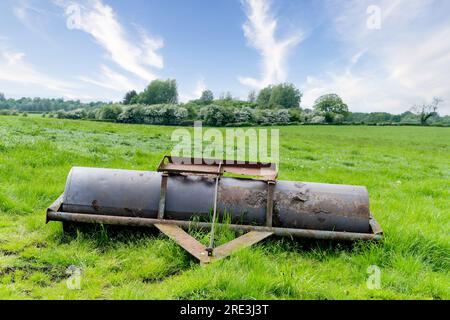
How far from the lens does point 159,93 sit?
9262 cm

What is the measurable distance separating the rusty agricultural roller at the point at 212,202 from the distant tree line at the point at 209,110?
167 feet

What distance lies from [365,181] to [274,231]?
6547 millimetres

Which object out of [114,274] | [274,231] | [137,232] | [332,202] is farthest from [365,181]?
[114,274]

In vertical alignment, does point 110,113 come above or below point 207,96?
below

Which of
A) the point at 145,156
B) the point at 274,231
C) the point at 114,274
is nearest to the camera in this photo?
the point at 114,274

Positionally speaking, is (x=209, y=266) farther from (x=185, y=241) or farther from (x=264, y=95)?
(x=264, y=95)

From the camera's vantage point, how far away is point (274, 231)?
4.11 meters

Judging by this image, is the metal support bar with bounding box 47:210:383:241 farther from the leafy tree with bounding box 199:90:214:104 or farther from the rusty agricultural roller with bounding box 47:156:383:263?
the leafy tree with bounding box 199:90:214:104

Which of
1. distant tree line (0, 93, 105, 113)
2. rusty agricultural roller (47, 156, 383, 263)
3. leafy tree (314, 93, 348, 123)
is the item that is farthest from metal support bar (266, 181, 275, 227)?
leafy tree (314, 93, 348, 123)

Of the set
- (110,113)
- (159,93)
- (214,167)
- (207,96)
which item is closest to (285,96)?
(207,96)

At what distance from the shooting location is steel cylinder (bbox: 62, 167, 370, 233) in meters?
4.32

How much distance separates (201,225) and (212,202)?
1.08 feet
